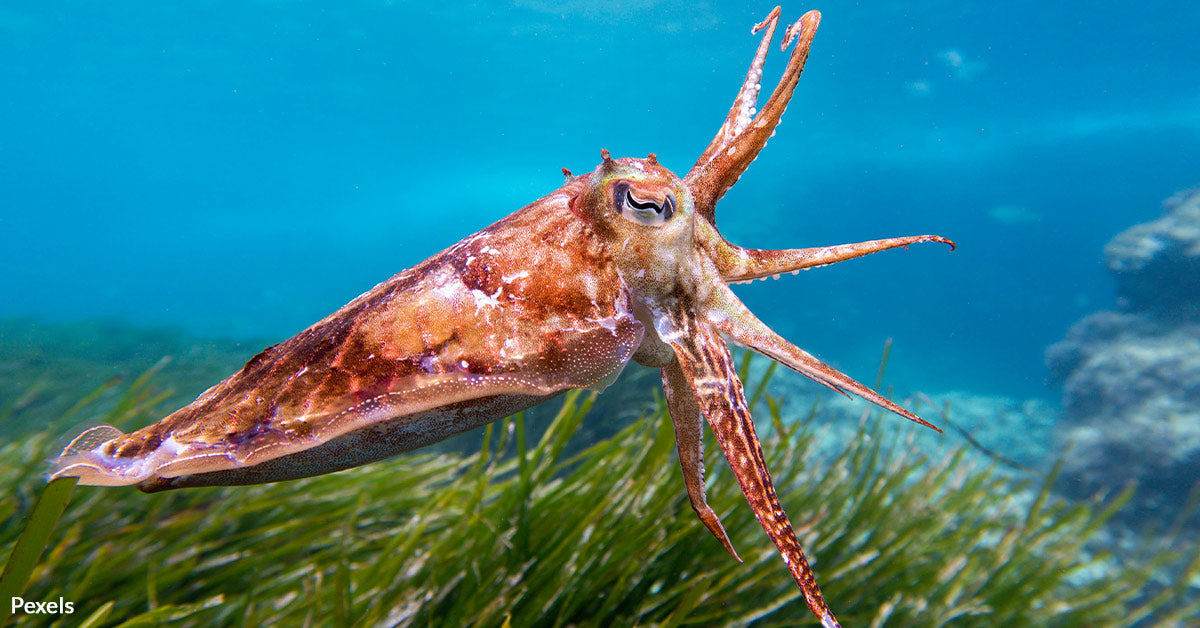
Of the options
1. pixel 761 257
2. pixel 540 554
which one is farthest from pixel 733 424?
pixel 540 554

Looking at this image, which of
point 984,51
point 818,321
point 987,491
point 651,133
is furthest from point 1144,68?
point 987,491

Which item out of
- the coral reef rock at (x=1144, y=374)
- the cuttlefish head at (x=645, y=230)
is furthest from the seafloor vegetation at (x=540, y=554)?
the coral reef rock at (x=1144, y=374)

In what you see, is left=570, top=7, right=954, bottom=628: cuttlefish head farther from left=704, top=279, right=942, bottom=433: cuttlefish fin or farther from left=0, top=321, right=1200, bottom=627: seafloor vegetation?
left=0, top=321, right=1200, bottom=627: seafloor vegetation

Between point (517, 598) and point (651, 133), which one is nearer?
point (517, 598)

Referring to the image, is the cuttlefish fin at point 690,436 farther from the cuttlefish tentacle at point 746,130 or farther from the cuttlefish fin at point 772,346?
the cuttlefish tentacle at point 746,130

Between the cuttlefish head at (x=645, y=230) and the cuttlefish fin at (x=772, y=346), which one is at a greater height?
the cuttlefish head at (x=645, y=230)

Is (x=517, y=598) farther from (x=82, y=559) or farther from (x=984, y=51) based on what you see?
(x=984, y=51)
